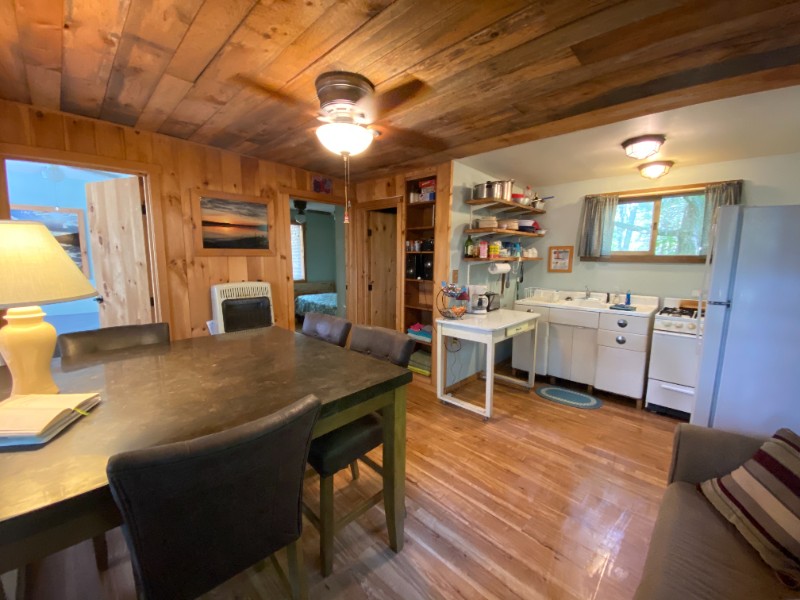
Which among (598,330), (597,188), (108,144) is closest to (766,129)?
(597,188)

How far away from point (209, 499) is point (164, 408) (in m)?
0.40

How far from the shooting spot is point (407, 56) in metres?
1.42

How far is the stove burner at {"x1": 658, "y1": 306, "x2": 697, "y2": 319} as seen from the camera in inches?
109

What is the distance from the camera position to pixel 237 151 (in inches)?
110

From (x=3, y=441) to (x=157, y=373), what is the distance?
52 cm

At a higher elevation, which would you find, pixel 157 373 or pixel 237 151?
pixel 237 151

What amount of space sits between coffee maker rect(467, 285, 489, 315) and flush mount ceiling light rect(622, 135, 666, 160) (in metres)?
1.55

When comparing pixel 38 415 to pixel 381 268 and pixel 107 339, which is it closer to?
pixel 107 339

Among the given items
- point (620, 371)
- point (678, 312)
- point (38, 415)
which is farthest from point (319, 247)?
point (38, 415)

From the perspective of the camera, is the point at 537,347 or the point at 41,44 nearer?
the point at 41,44

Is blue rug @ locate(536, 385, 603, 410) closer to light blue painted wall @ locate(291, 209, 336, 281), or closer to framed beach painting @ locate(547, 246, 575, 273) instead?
framed beach painting @ locate(547, 246, 575, 273)

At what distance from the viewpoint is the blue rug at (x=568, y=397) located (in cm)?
302

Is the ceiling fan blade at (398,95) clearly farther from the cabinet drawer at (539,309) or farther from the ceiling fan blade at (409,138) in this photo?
the cabinet drawer at (539,309)

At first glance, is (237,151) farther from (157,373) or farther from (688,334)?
(688,334)
